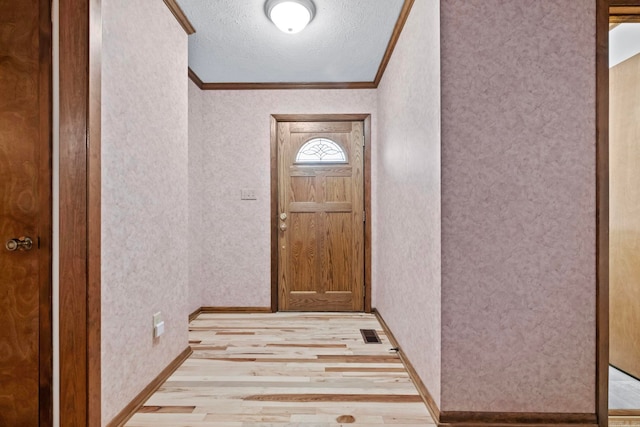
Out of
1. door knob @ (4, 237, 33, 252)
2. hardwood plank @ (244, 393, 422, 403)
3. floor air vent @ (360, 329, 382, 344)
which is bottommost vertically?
floor air vent @ (360, 329, 382, 344)

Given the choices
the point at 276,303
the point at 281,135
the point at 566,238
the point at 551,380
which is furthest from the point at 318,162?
the point at 551,380

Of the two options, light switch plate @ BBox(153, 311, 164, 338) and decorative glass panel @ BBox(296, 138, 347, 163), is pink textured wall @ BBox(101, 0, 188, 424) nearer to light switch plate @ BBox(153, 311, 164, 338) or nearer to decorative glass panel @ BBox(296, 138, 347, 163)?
light switch plate @ BBox(153, 311, 164, 338)

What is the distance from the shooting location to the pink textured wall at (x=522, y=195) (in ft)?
5.24

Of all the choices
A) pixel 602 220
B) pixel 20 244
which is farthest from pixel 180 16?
pixel 602 220

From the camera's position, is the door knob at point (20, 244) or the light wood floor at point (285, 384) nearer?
the door knob at point (20, 244)

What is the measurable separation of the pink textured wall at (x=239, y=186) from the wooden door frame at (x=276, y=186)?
0.16 ft

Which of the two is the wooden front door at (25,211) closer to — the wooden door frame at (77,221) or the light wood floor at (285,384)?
the wooden door frame at (77,221)

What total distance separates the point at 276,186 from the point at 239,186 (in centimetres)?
38

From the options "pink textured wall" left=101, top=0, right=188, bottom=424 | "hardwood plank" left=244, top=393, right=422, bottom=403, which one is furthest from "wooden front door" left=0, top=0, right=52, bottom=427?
"hardwood plank" left=244, top=393, right=422, bottom=403

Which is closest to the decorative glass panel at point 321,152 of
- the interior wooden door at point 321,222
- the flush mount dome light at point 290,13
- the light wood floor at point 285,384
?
the interior wooden door at point 321,222

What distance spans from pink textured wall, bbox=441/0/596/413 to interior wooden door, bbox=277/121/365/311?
201cm

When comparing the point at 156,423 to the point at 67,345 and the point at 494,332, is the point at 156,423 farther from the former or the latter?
the point at 494,332

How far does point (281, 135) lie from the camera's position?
3.61 metres

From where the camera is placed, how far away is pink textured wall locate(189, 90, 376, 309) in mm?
3574
